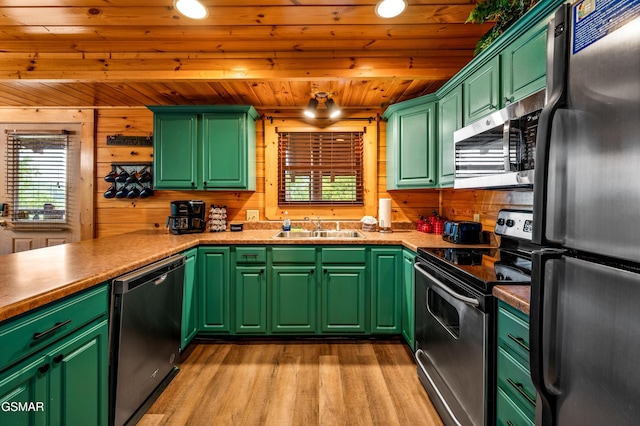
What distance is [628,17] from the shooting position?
59 centimetres

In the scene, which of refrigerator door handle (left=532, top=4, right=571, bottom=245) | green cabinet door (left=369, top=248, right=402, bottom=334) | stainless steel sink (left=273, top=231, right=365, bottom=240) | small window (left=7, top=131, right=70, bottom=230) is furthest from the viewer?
small window (left=7, top=131, right=70, bottom=230)

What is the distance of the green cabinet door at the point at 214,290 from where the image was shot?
2459 mm

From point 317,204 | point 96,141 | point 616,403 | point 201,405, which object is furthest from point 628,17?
point 96,141

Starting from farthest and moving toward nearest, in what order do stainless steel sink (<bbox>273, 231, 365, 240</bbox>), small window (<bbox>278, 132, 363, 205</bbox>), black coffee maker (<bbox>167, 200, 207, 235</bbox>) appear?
small window (<bbox>278, 132, 363, 205</bbox>), stainless steel sink (<bbox>273, 231, 365, 240</bbox>), black coffee maker (<bbox>167, 200, 207, 235</bbox>)

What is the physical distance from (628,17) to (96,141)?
4.04m

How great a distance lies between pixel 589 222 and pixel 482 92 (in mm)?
1524

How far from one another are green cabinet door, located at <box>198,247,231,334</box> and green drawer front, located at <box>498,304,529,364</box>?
2022mm

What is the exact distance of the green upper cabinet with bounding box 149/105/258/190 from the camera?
2809 millimetres

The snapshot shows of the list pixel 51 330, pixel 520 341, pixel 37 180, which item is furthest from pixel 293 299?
pixel 37 180

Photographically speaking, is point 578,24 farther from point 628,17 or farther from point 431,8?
point 431,8

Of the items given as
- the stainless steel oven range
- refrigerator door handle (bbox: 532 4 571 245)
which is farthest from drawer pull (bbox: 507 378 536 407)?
refrigerator door handle (bbox: 532 4 571 245)

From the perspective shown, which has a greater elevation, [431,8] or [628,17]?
[431,8]

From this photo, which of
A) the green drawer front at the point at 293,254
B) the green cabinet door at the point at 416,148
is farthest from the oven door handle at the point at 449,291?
the green cabinet door at the point at 416,148

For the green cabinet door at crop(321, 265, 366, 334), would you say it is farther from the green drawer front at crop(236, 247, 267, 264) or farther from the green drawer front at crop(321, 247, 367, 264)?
the green drawer front at crop(236, 247, 267, 264)
